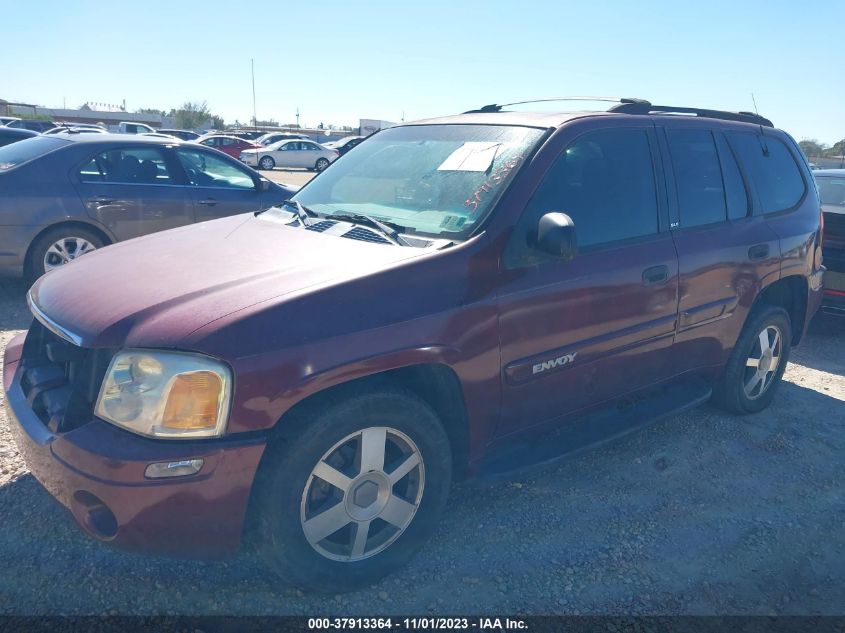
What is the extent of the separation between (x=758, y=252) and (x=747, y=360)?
0.74m

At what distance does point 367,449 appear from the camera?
2.46 m

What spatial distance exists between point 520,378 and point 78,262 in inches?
84.3

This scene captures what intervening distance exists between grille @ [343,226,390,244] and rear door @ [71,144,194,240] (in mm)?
4284

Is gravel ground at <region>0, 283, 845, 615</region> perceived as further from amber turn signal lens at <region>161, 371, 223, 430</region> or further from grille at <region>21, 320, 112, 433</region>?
amber turn signal lens at <region>161, 371, 223, 430</region>

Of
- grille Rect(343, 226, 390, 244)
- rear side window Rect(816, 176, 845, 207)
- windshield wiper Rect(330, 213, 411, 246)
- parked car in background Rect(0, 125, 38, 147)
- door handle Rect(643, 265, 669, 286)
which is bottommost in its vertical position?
door handle Rect(643, 265, 669, 286)

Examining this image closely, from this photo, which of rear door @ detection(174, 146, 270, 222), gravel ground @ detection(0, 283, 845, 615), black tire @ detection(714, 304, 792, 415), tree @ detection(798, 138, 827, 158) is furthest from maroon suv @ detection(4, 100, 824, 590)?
tree @ detection(798, 138, 827, 158)

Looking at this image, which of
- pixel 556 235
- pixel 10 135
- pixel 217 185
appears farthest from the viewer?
pixel 10 135

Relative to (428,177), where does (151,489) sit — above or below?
below

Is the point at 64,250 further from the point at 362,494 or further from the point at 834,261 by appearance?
the point at 834,261

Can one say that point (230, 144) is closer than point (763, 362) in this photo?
No

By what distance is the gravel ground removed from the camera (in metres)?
2.54

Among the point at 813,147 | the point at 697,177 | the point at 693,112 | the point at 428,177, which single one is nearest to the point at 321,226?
the point at 428,177

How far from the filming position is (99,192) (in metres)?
6.23

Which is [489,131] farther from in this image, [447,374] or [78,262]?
[78,262]
